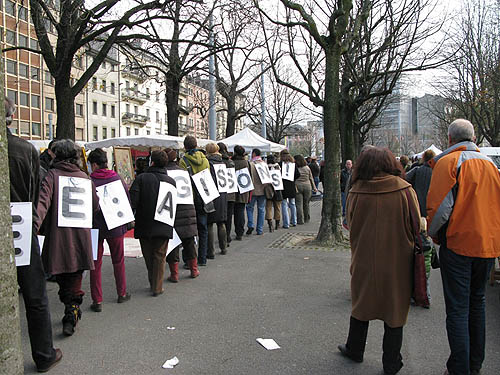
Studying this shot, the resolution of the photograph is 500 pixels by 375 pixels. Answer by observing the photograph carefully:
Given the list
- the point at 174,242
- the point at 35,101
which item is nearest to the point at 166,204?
the point at 174,242

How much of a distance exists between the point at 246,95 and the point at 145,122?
1746 inches

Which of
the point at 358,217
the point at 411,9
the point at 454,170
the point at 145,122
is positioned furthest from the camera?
the point at 145,122

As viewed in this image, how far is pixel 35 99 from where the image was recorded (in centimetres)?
5784

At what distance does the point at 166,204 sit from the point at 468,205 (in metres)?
3.73

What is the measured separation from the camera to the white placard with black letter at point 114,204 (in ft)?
18.4

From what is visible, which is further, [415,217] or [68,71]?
[68,71]

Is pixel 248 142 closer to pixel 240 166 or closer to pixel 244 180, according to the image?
pixel 240 166

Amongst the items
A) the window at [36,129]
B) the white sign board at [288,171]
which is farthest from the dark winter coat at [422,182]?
the window at [36,129]

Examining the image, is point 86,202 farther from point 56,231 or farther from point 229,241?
point 229,241

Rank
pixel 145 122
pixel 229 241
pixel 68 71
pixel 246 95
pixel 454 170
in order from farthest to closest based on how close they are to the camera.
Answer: pixel 145 122 < pixel 246 95 < pixel 68 71 < pixel 229 241 < pixel 454 170

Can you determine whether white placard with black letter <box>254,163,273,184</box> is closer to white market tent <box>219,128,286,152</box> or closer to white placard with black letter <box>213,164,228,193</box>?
white placard with black letter <box>213,164,228,193</box>

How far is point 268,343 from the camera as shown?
14.8 feet

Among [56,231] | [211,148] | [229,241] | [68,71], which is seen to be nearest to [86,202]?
[56,231]

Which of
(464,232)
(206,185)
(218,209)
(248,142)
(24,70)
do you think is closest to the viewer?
(464,232)
